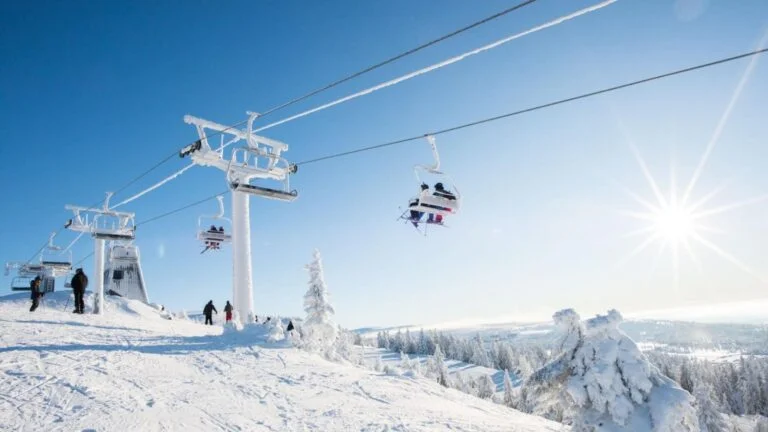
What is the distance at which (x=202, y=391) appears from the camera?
9.24m

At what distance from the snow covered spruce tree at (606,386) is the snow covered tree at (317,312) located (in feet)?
27.5

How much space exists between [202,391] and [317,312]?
10.7 m

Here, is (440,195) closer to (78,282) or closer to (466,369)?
(78,282)

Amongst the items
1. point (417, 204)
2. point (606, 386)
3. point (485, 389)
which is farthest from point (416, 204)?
point (485, 389)

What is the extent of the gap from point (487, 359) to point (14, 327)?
124785 millimetres

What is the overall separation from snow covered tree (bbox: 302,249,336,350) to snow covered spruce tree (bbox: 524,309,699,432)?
27.5ft

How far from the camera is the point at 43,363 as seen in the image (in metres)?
10.1

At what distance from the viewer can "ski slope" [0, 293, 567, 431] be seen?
296 inches

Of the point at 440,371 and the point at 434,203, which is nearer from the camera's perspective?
the point at 434,203

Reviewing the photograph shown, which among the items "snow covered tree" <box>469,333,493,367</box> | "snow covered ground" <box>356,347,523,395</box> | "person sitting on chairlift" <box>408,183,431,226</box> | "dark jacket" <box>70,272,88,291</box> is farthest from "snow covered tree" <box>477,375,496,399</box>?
"person sitting on chairlift" <box>408,183,431,226</box>

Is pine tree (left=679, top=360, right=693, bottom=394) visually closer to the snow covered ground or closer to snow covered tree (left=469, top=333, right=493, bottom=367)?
the snow covered ground

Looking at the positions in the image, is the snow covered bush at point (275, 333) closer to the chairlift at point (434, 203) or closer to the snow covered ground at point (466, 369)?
the chairlift at point (434, 203)

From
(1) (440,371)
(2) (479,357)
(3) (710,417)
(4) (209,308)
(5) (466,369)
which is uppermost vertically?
(4) (209,308)

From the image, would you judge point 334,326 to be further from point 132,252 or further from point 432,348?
point 432,348
